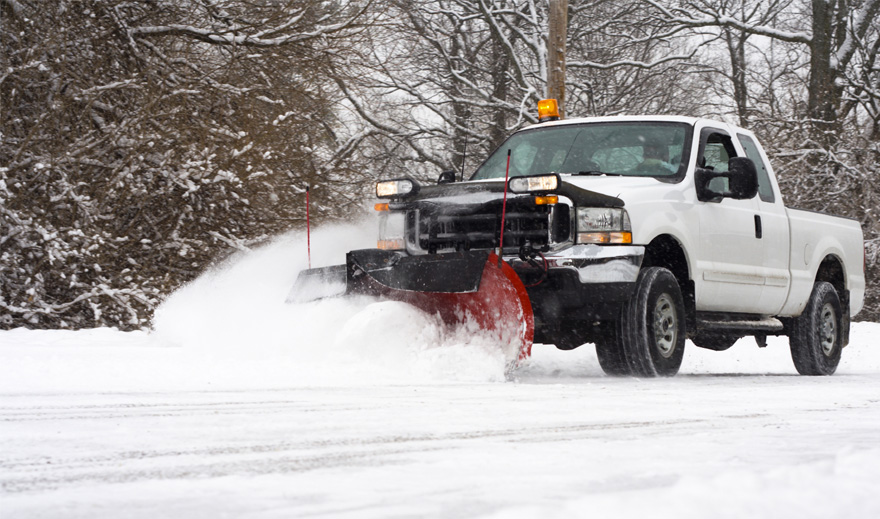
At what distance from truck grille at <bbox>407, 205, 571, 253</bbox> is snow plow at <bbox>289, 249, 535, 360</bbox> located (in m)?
0.33

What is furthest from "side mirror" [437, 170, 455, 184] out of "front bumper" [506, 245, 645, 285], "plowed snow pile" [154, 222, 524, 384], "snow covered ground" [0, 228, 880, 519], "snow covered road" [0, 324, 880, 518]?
"snow covered road" [0, 324, 880, 518]

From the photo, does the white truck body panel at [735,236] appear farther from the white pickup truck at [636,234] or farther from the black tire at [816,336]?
the black tire at [816,336]

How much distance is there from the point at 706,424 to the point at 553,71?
9994 mm

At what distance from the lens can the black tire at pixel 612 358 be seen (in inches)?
290

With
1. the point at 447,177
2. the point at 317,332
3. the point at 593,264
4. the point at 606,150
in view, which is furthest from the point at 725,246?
the point at 317,332

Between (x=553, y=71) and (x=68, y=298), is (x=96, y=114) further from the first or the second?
(x=553, y=71)

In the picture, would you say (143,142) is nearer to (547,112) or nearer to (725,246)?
(547,112)

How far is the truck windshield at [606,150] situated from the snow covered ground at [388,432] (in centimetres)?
158

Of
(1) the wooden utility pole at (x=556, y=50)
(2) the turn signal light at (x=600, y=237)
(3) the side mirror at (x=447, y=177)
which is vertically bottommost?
(2) the turn signal light at (x=600, y=237)

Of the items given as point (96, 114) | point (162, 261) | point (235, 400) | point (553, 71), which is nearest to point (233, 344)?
point (235, 400)

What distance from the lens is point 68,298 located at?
11375mm

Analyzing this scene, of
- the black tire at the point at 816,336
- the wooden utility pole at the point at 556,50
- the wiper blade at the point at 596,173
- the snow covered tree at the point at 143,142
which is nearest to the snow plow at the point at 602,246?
the wiper blade at the point at 596,173

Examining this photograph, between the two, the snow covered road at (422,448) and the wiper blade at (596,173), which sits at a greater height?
the wiper blade at (596,173)

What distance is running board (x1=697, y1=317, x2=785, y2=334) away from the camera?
8164 millimetres
